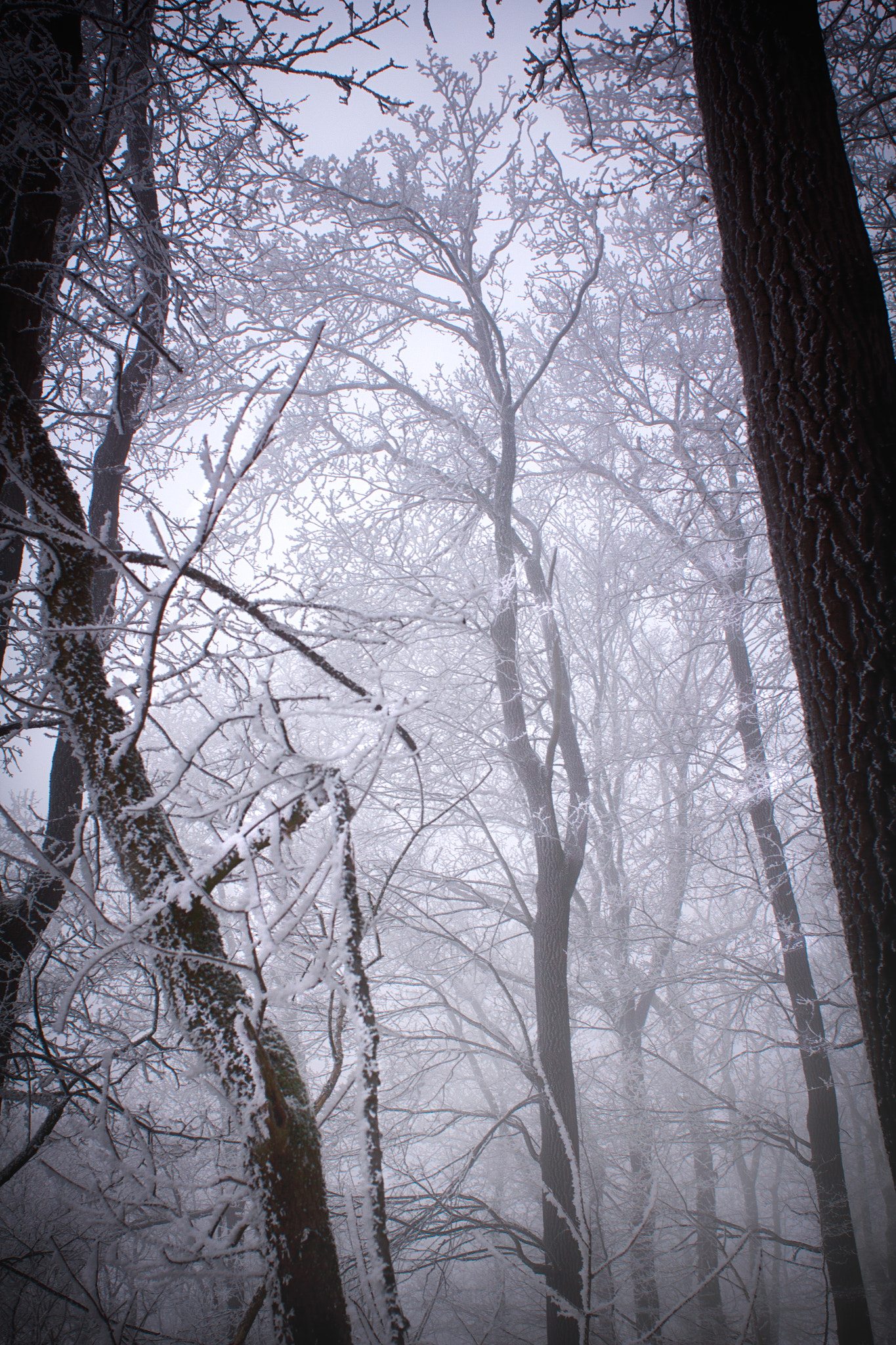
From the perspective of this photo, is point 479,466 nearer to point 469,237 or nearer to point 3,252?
point 469,237

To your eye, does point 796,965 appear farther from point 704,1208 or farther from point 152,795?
point 152,795

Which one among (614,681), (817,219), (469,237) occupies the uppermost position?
(469,237)

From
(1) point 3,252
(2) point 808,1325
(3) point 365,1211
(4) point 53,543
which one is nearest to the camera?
(3) point 365,1211

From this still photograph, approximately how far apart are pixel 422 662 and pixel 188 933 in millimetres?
5398

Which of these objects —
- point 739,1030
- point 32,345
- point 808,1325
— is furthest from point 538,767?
point 808,1325

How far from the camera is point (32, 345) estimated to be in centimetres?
246

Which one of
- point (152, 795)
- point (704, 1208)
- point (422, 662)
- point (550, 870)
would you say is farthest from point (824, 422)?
point (704, 1208)

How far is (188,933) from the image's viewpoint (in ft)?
5.19

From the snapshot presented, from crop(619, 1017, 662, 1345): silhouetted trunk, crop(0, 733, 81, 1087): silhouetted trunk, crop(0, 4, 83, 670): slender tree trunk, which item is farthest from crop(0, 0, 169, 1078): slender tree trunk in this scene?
crop(619, 1017, 662, 1345): silhouetted trunk

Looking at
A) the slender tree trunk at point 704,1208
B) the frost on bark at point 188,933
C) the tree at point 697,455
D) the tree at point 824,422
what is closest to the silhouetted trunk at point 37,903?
the frost on bark at point 188,933

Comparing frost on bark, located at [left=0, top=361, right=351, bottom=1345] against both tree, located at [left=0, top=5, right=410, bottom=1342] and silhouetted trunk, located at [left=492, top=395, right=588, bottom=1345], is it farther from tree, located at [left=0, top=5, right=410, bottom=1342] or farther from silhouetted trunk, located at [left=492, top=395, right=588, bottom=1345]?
silhouetted trunk, located at [left=492, top=395, right=588, bottom=1345]

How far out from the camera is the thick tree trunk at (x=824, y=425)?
2.00 metres

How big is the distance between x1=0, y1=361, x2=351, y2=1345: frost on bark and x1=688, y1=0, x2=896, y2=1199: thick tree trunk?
1887mm

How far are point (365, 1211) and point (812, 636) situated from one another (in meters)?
2.18
